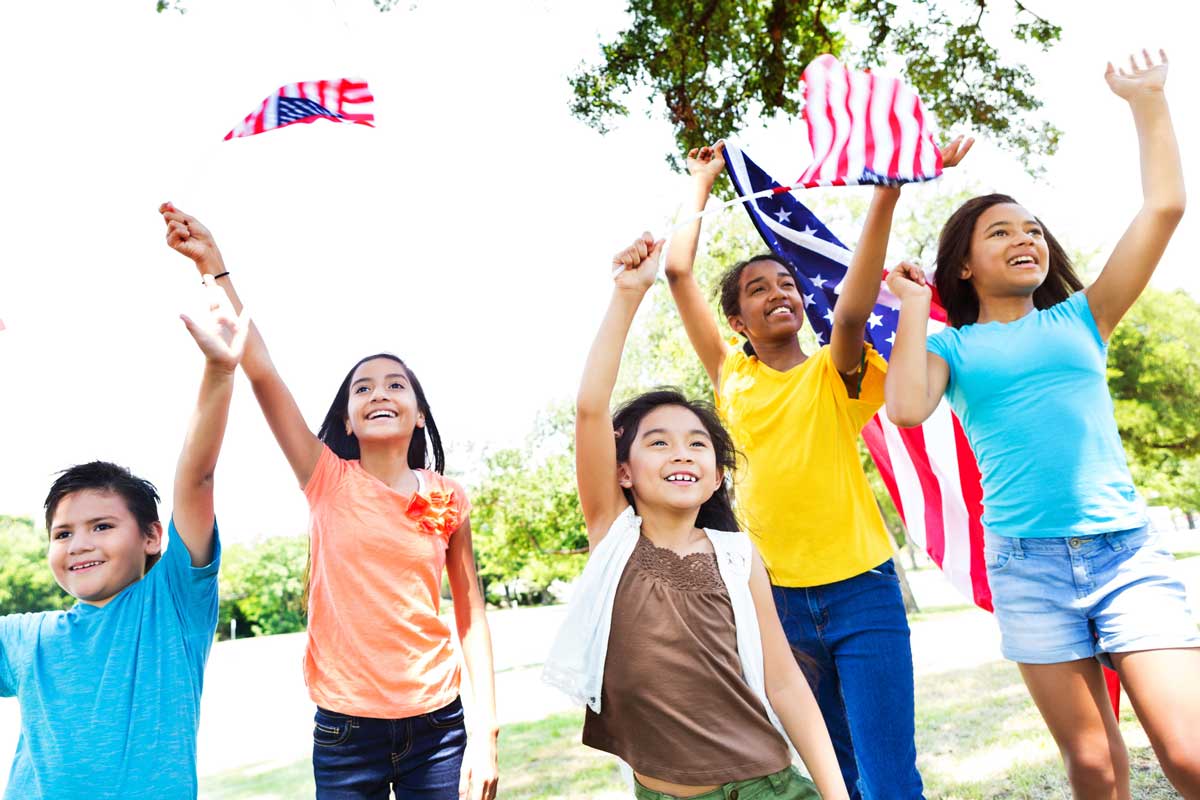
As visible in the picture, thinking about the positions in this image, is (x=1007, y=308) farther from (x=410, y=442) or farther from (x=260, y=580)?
(x=260, y=580)

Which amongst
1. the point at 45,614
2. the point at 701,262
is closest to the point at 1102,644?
the point at 45,614

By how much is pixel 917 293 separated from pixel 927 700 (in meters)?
6.20

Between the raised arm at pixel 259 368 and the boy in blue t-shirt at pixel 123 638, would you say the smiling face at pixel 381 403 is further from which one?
the boy in blue t-shirt at pixel 123 638

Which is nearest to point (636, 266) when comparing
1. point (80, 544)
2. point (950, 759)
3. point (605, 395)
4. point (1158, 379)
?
point (605, 395)

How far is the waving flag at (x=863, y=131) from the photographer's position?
112 inches

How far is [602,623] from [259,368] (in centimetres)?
120

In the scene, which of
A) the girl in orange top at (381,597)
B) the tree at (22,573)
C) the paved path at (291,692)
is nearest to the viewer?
the girl in orange top at (381,597)

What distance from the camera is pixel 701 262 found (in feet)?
52.9

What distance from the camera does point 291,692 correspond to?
→ 1714cm

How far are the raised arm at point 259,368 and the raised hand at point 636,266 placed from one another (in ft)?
3.36

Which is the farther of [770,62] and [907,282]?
[770,62]

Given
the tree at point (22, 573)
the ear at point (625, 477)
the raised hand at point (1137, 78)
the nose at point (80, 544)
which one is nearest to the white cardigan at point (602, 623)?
the ear at point (625, 477)

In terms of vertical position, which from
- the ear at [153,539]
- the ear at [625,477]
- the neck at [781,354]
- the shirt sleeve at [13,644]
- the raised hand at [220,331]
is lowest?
the shirt sleeve at [13,644]

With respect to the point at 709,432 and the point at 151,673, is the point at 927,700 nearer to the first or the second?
the point at 709,432
